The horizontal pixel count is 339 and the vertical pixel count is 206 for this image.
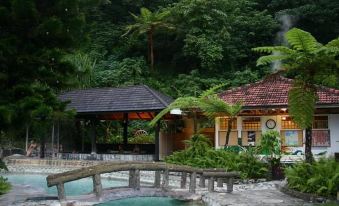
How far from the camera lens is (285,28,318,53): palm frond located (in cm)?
1095

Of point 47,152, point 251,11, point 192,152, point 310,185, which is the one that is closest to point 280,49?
point 310,185

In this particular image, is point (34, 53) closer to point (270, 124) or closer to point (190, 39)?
point (270, 124)

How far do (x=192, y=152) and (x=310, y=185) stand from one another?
246 inches

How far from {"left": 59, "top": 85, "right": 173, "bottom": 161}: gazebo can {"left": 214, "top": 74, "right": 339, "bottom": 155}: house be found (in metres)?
2.85

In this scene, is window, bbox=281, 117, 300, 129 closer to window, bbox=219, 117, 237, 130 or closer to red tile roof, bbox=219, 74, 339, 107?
red tile roof, bbox=219, 74, 339, 107

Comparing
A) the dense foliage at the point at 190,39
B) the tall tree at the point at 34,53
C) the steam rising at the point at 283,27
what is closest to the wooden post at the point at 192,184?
the tall tree at the point at 34,53

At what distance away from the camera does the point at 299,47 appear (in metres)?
11.2

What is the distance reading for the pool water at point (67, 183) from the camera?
14547 mm

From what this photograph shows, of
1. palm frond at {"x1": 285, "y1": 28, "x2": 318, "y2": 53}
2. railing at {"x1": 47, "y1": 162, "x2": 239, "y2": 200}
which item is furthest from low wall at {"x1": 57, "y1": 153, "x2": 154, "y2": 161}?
palm frond at {"x1": 285, "y1": 28, "x2": 318, "y2": 53}

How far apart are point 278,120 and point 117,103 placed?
7332 mm

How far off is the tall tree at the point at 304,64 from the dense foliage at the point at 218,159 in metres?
3.08

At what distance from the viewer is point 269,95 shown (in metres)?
20.0

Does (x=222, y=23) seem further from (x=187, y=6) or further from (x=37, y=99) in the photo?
(x=37, y=99)

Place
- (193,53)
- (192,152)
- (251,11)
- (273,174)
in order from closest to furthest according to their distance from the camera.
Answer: (273,174) < (192,152) < (193,53) < (251,11)
